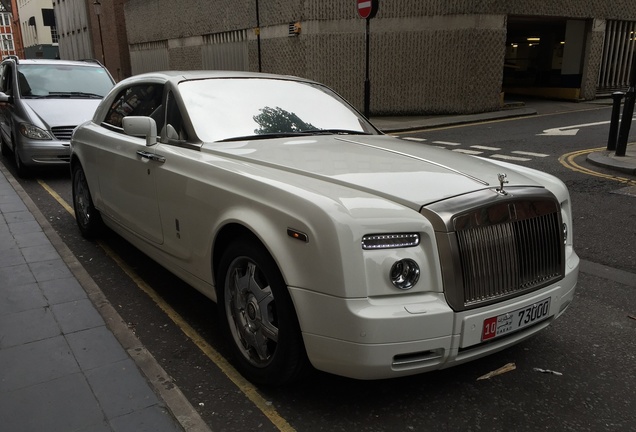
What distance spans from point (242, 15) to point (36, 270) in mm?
20014

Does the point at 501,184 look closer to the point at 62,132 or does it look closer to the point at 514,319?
the point at 514,319

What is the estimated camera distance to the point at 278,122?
3.97 metres

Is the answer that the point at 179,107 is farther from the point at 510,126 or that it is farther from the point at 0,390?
the point at 510,126

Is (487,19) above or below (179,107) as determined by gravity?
above

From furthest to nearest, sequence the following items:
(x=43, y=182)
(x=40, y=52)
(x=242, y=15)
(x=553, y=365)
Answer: (x=40, y=52) < (x=242, y=15) < (x=43, y=182) < (x=553, y=365)

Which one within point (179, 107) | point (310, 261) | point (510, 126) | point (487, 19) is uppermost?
point (487, 19)

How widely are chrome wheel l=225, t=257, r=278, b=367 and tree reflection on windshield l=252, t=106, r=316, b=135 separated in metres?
1.20

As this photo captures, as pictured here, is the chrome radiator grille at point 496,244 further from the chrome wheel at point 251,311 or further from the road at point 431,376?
the chrome wheel at point 251,311

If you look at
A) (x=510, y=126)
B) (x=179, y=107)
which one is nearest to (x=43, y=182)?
(x=179, y=107)

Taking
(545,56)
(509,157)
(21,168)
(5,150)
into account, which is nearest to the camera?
(21,168)

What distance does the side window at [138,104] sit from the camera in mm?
4320

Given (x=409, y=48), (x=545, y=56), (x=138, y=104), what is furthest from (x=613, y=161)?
(x=545, y=56)

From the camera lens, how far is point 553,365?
10.8ft

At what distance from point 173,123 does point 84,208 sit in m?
2.37
